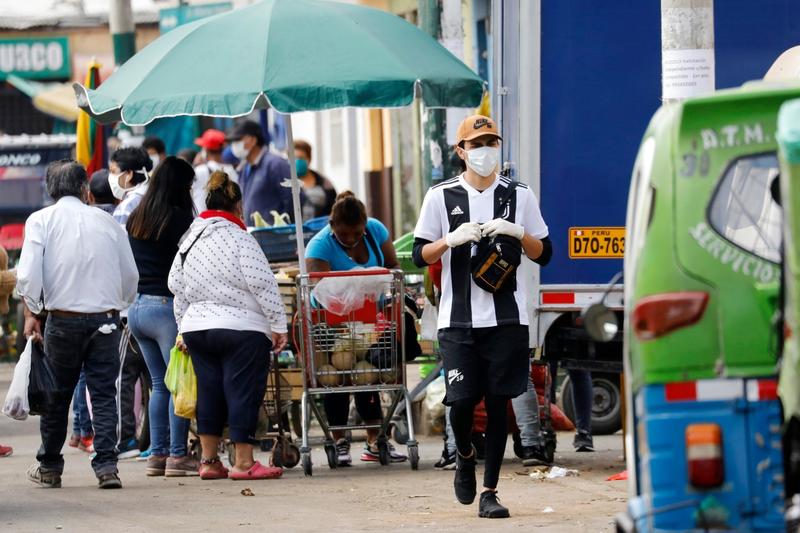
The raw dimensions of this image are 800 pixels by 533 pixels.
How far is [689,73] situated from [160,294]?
426 cm

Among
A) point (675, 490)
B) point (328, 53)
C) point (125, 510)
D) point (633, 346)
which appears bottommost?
point (125, 510)

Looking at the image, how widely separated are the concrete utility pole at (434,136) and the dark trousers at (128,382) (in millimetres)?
2688

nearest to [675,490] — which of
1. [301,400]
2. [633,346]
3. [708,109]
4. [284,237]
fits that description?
[633,346]

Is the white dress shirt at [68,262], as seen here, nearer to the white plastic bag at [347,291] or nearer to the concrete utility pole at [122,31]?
the white plastic bag at [347,291]

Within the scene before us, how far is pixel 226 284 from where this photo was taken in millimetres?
10969

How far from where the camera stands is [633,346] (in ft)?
19.4

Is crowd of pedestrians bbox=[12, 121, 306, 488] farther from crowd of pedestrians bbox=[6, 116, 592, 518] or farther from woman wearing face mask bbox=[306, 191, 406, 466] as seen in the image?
woman wearing face mask bbox=[306, 191, 406, 466]

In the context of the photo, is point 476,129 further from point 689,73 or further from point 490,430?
point 490,430

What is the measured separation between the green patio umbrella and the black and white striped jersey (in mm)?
1601

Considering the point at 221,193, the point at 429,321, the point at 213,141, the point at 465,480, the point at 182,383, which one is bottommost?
the point at 465,480

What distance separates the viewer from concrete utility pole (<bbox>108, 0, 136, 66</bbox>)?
2083cm

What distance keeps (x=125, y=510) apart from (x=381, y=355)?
221 centimetres

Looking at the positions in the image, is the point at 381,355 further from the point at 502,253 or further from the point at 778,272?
the point at 778,272

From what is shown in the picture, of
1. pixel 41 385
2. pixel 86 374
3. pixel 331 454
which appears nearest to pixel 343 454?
pixel 331 454
